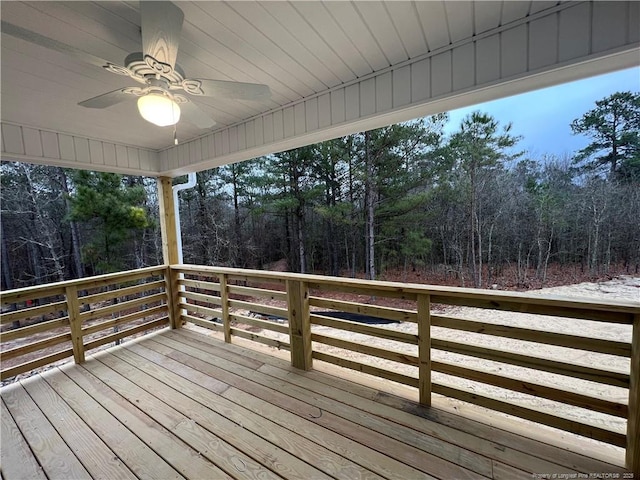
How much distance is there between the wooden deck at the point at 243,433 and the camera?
4.63ft

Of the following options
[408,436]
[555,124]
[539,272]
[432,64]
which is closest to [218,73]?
[432,64]

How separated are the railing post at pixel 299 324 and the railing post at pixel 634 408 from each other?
1938mm

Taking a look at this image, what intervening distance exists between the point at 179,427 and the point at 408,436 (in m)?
1.44

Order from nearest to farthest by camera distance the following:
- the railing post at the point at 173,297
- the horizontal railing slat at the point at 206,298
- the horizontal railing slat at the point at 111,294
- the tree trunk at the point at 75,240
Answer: the horizontal railing slat at the point at 111,294 → the horizontal railing slat at the point at 206,298 → the railing post at the point at 173,297 → the tree trunk at the point at 75,240

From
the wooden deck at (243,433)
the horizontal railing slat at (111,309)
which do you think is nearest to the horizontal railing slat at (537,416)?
the wooden deck at (243,433)

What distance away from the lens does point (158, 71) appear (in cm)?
143

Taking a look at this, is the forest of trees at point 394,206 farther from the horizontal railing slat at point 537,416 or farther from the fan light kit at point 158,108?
the fan light kit at point 158,108

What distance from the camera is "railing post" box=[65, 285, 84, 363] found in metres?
2.69

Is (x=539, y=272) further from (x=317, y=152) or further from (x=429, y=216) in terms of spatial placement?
(x=317, y=152)

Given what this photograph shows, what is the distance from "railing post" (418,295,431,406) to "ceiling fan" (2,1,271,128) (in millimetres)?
1687

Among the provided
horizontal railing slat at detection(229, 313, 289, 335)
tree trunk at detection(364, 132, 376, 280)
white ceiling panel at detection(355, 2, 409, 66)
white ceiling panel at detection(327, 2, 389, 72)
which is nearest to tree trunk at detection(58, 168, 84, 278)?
horizontal railing slat at detection(229, 313, 289, 335)

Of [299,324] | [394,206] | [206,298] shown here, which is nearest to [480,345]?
[299,324]

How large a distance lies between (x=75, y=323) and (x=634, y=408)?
4.24 m

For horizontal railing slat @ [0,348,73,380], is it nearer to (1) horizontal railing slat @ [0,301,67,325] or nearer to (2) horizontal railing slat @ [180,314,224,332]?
(1) horizontal railing slat @ [0,301,67,325]
